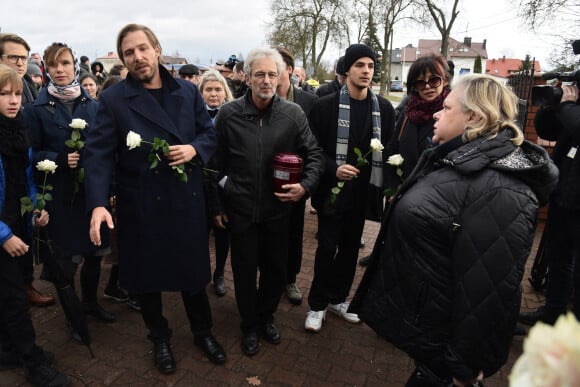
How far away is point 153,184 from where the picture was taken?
8.79ft

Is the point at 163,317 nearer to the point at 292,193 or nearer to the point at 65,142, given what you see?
the point at 292,193

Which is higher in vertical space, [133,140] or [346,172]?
[133,140]

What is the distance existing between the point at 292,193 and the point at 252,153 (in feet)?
1.35

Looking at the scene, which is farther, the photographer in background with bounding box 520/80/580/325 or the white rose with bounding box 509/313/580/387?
the photographer in background with bounding box 520/80/580/325

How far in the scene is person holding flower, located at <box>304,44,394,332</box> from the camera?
128 inches

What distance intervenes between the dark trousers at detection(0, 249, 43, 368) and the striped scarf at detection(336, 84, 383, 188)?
245 centimetres

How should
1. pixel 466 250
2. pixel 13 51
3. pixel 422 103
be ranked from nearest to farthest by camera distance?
pixel 466 250 → pixel 422 103 → pixel 13 51

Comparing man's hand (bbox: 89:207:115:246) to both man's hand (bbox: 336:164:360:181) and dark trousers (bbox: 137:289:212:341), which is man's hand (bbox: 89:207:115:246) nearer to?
dark trousers (bbox: 137:289:212:341)

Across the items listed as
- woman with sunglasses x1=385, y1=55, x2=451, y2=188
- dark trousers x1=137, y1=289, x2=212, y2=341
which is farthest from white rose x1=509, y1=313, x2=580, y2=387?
dark trousers x1=137, y1=289, x2=212, y2=341

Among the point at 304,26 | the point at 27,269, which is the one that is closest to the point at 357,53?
the point at 27,269

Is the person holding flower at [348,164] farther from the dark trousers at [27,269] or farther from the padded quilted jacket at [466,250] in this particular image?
the dark trousers at [27,269]

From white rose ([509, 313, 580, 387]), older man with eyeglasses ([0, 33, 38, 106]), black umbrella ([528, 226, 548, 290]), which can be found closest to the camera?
white rose ([509, 313, 580, 387])

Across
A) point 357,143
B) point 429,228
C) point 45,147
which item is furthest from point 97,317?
point 429,228

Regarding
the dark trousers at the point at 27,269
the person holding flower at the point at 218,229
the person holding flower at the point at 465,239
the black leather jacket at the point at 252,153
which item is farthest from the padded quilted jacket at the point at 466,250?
the dark trousers at the point at 27,269
